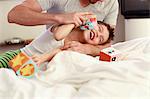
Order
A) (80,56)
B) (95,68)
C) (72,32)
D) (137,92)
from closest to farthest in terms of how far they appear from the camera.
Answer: (137,92) → (95,68) → (80,56) → (72,32)

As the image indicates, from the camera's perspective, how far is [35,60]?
1184 millimetres

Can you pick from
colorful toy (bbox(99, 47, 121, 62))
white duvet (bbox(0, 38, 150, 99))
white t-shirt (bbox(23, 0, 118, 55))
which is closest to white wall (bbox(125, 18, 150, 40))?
white t-shirt (bbox(23, 0, 118, 55))

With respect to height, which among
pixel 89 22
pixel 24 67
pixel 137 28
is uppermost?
pixel 89 22

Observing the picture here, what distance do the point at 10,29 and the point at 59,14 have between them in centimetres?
124

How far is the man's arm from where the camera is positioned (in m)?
1.32

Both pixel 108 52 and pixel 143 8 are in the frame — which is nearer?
pixel 108 52

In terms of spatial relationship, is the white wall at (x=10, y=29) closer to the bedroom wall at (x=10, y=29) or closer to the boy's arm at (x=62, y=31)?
the bedroom wall at (x=10, y=29)

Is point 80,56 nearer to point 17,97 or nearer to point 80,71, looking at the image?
point 80,71

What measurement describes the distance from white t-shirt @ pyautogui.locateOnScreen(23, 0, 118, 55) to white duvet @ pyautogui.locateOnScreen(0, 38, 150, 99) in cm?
36

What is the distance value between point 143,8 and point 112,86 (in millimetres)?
1856

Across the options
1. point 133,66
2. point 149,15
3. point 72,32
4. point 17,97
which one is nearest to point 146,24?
point 149,15

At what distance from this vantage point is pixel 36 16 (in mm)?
1410

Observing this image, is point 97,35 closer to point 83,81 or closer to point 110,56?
point 110,56

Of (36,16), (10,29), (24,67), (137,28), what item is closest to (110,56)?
(24,67)
